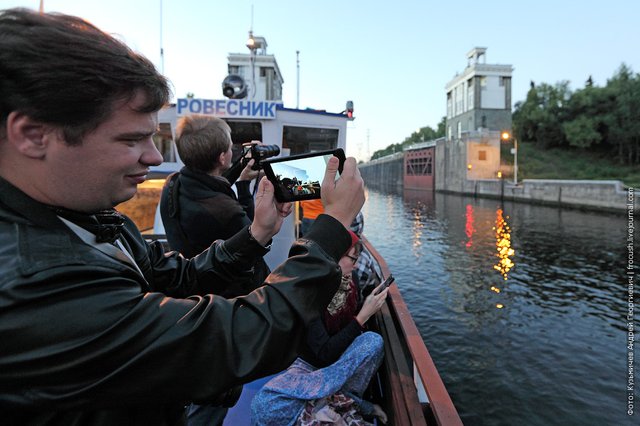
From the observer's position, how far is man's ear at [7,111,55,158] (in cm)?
84

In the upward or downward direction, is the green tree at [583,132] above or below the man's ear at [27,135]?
above

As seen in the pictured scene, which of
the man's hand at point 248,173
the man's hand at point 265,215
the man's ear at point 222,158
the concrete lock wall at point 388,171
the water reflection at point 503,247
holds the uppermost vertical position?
the concrete lock wall at point 388,171

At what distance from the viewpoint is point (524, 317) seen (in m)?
9.09

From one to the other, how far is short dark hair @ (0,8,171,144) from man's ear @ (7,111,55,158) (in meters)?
0.02

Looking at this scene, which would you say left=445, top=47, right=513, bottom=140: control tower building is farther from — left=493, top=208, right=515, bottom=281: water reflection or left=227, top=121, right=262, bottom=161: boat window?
left=227, top=121, right=262, bottom=161: boat window

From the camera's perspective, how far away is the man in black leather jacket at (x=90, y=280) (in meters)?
0.78

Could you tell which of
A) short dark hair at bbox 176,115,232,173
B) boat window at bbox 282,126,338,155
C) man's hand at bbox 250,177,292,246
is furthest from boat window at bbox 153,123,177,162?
man's hand at bbox 250,177,292,246

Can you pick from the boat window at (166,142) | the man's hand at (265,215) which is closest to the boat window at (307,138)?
the boat window at (166,142)

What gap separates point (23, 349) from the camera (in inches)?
29.9

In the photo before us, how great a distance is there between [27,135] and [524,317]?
1026cm

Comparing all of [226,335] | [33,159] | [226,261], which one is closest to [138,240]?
[226,261]

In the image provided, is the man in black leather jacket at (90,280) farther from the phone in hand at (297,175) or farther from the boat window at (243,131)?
the boat window at (243,131)

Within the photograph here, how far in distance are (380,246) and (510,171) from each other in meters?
32.0

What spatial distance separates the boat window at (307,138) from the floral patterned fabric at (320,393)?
467cm
